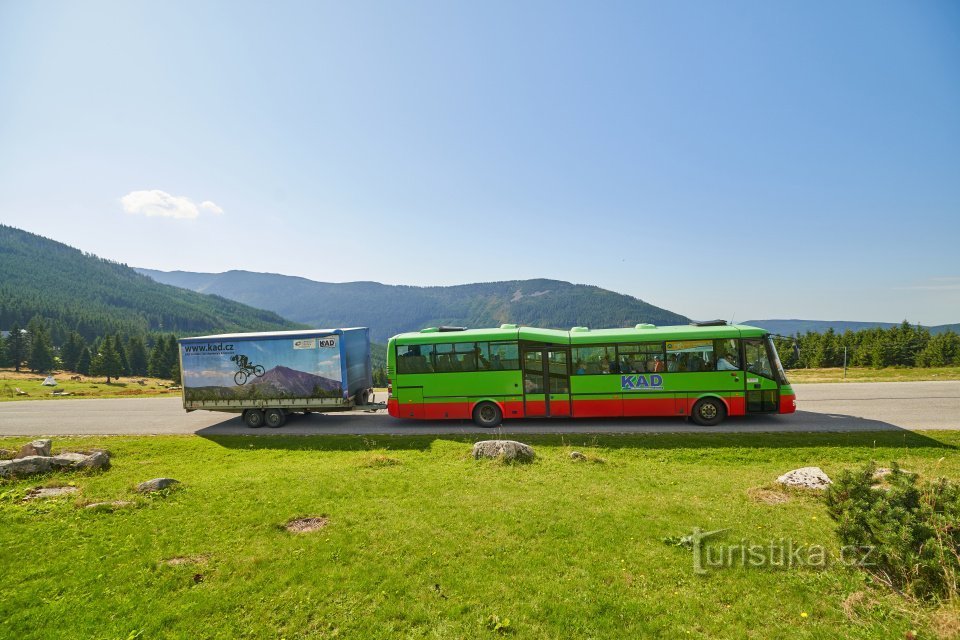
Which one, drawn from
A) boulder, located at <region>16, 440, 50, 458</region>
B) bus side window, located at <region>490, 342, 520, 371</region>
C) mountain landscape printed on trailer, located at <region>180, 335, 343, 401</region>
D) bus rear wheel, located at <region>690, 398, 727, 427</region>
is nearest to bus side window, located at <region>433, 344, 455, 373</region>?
bus side window, located at <region>490, 342, 520, 371</region>

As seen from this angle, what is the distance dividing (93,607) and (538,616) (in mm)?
6173

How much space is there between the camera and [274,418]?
18828 mm

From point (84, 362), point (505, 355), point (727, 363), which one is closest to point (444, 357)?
point (505, 355)

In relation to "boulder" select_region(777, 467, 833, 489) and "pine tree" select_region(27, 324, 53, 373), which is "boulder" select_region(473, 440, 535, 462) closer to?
"boulder" select_region(777, 467, 833, 489)

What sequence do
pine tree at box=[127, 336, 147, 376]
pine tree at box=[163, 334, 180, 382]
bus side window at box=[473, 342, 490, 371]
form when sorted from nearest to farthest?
1. bus side window at box=[473, 342, 490, 371]
2. pine tree at box=[163, 334, 180, 382]
3. pine tree at box=[127, 336, 147, 376]

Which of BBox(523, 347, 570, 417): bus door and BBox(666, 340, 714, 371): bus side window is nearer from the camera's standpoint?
BBox(666, 340, 714, 371): bus side window

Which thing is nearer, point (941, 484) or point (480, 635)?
point (480, 635)

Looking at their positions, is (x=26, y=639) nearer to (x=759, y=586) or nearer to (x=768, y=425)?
(x=759, y=586)

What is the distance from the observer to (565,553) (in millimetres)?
7125

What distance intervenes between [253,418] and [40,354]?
368 ft

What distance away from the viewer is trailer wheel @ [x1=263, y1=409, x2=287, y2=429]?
18.8 meters

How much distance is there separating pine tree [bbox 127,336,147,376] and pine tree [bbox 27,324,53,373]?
1651cm

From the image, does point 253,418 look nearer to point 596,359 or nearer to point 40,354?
point 596,359

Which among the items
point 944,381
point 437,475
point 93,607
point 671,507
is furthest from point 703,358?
point 944,381
